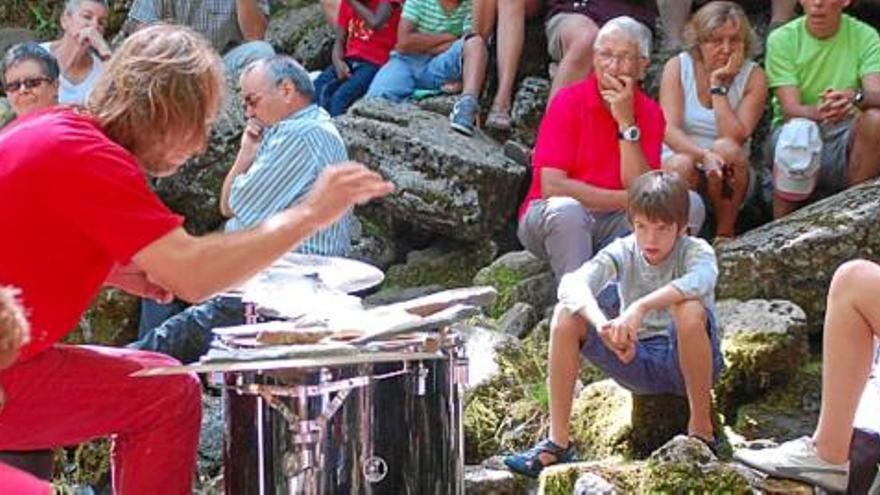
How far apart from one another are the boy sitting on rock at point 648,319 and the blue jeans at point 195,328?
4.86 ft

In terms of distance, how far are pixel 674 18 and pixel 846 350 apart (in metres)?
4.03

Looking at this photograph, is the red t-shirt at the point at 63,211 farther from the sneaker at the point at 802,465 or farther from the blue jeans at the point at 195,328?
the blue jeans at the point at 195,328

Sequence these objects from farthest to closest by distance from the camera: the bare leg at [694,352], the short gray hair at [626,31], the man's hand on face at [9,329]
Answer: the short gray hair at [626,31] < the bare leg at [694,352] < the man's hand on face at [9,329]

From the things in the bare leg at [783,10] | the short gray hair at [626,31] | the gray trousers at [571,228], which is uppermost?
the bare leg at [783,10]

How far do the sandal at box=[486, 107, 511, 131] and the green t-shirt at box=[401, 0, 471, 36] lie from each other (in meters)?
0.69

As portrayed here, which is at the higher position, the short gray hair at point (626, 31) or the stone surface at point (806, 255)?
the short gray hair at point (626, 31)

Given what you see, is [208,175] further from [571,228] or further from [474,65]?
[571,228]

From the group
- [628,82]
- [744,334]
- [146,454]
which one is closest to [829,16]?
[628,82]

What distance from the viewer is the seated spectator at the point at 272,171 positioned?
22.5 ft

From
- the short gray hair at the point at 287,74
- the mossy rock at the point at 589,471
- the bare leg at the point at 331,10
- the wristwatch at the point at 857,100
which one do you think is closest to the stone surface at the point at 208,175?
the bare leg at the point at 331,10

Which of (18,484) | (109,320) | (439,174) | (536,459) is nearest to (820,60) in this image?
(439,174)

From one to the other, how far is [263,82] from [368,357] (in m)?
3.07

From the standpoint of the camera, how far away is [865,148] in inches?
296

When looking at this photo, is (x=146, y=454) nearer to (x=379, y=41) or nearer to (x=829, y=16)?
(x=829, y=16)
